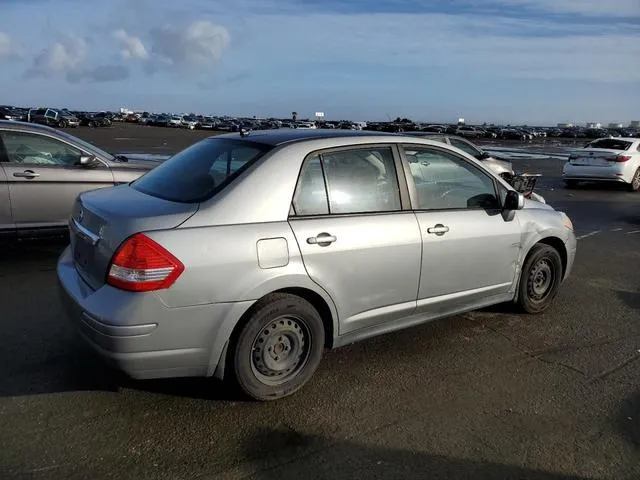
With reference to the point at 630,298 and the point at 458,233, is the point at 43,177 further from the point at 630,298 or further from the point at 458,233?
the point at 630,298

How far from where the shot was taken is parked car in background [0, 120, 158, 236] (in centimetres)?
646

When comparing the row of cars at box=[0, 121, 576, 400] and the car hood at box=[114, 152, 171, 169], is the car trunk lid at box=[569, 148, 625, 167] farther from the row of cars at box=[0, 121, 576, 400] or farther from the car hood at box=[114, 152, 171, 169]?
the row of cars at box=[0, 121, 576, 400]

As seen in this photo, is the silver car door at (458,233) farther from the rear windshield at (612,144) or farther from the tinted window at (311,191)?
the rear windshield at (612,144)

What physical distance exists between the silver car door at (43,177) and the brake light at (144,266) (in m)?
4.04

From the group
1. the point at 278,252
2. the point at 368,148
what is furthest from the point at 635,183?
the point at 278,252

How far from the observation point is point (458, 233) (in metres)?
4.34

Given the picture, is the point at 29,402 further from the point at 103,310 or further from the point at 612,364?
the point at 612,364

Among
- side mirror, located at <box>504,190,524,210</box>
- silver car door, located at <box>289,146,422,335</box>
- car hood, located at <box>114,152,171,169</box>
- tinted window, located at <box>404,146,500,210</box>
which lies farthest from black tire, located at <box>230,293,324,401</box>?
car hood, located at <box>114,152,171,169</box>

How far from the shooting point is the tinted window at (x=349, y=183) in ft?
12.2

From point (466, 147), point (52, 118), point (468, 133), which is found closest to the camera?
point (466, 147)

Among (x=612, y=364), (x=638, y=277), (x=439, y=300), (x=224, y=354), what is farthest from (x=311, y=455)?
(x=638, y=277)

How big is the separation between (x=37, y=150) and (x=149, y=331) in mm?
4645

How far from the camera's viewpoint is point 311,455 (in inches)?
121

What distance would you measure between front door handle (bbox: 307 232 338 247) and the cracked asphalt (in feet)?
3.24
